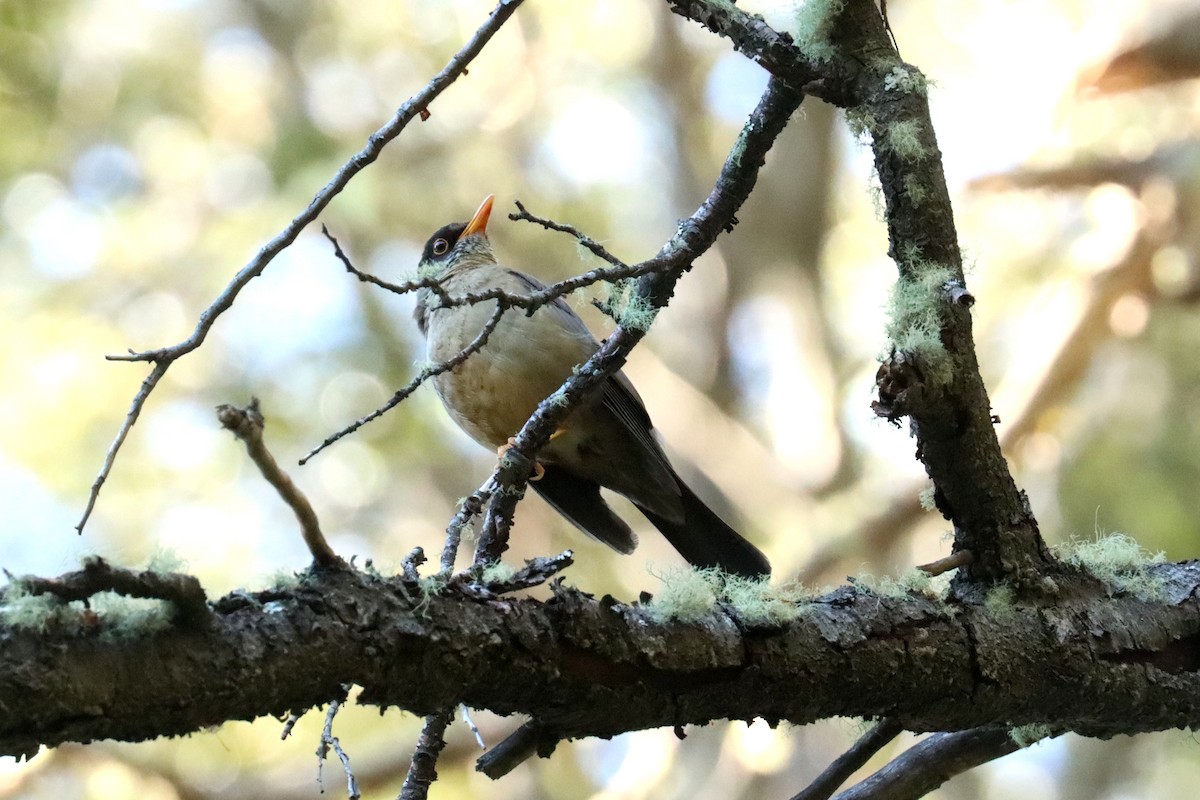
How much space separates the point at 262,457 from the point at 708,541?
8.53 ft

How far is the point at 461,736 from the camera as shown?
518cm

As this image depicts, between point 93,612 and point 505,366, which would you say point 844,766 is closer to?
point 93,612

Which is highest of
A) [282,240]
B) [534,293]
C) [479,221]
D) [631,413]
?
[479,221]

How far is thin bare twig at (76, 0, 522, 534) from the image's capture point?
5.36 feet

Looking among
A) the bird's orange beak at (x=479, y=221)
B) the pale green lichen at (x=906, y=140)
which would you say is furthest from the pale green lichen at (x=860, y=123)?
the bird's orange beak at (x=479, y=221)

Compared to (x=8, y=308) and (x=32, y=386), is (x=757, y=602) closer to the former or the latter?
(x=32, y=386)

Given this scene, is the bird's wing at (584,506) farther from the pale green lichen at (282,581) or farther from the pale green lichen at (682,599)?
the pale green lichen at (282,581)

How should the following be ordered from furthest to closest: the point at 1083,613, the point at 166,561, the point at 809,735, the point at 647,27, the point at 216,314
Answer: the point at 647,27 < the point at 809,735 < the point at 1083,613 < the point at 216,314 < the point at 166,561

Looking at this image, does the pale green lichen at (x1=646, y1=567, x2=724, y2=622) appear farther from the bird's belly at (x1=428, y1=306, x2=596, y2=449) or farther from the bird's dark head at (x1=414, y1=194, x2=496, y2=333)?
the bird's dark head at (x1=414, y1=194, x2=496, y2=333)

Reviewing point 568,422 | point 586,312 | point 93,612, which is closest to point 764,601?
point 93,612

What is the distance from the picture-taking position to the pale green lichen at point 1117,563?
6.96 ft

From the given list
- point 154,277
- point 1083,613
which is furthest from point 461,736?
point 1083,613

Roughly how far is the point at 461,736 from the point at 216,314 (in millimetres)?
3837

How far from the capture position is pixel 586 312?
250 inches
